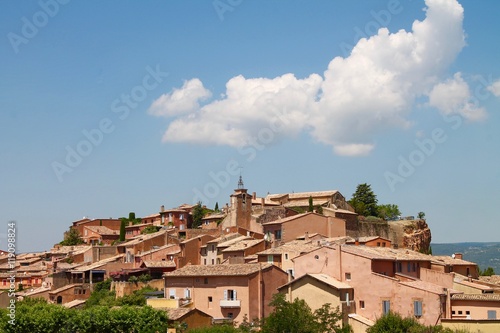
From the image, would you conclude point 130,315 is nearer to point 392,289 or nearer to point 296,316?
point 296,316

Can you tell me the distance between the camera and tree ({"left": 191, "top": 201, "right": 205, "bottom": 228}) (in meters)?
89.7

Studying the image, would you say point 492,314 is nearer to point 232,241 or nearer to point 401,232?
point 232,241

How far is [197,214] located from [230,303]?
39.0 m

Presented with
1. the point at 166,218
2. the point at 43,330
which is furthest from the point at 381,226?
the point at 43,330

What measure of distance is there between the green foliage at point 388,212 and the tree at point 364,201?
1398 mm

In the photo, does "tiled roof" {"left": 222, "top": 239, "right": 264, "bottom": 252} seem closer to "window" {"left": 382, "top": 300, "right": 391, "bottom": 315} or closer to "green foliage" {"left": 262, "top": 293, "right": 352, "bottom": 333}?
"green foliage" {"left": 262, "top": 293, "right": 352, "bottom": 333}

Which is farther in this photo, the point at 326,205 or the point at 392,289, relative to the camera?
the point at 326,205

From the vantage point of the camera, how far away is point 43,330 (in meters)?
48.0

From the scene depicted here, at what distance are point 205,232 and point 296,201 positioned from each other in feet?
47.7

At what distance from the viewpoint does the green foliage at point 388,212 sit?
89.1 meters

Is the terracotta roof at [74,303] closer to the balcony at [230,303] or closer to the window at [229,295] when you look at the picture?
the balcony at [230,303]

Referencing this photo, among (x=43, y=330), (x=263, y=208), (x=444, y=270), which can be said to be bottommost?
(x=43, y=330)

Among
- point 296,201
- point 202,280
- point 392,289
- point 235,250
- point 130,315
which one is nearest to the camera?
point 392,289

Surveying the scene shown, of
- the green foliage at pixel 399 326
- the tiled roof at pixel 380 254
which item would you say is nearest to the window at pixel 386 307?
the green foliage at pixel 399 326
